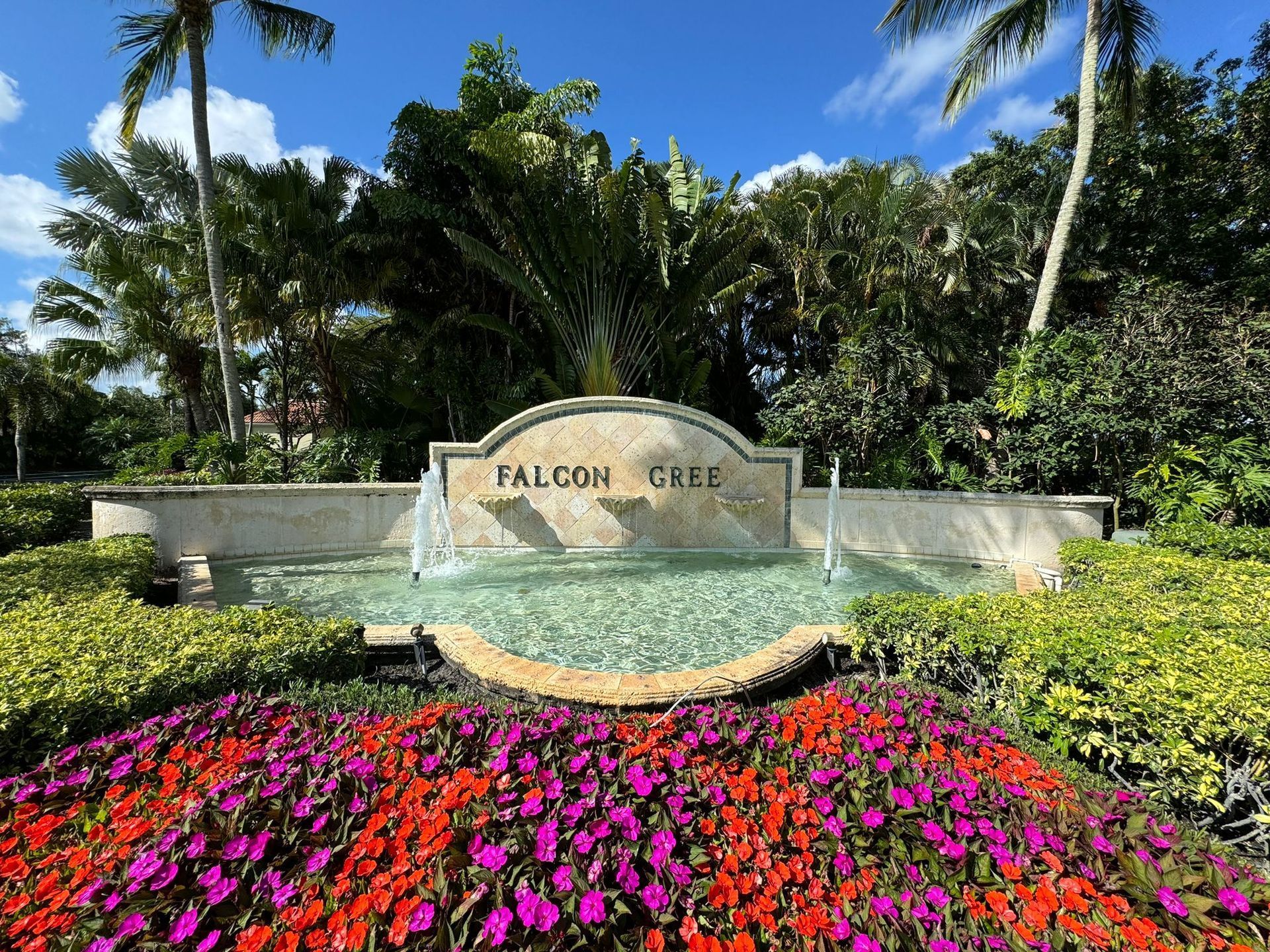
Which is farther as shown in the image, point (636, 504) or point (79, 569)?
point (636, 504)

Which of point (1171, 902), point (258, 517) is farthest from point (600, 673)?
point (258, 517)

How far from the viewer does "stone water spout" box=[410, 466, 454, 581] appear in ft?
30.3

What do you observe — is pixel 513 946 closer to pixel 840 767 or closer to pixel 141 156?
pixel 840 767

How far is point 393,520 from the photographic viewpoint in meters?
9.53

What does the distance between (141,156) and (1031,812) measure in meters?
26.6

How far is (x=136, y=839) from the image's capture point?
2049mm

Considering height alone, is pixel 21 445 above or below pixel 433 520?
above

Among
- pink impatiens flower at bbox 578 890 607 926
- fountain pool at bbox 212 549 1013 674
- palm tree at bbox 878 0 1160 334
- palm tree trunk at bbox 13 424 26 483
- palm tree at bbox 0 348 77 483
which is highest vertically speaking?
palm tree at bbox 878 0 1160 334

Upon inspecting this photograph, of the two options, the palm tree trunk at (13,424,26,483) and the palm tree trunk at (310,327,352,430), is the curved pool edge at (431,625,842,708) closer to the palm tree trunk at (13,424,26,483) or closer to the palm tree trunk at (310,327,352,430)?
the palm tree trunk at (310,327,352,430)

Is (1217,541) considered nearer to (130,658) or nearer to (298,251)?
(130,658)

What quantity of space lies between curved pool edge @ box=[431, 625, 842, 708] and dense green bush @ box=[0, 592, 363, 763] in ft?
2.93

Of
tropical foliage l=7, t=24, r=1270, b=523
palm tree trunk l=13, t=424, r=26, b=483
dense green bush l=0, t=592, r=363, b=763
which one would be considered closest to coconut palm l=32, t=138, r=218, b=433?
tropical foliage l=7, t=24, r=1270, b=523

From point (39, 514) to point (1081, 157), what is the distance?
18.8 m

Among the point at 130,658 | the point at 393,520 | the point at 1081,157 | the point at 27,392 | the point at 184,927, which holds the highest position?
the point at 1081,157
